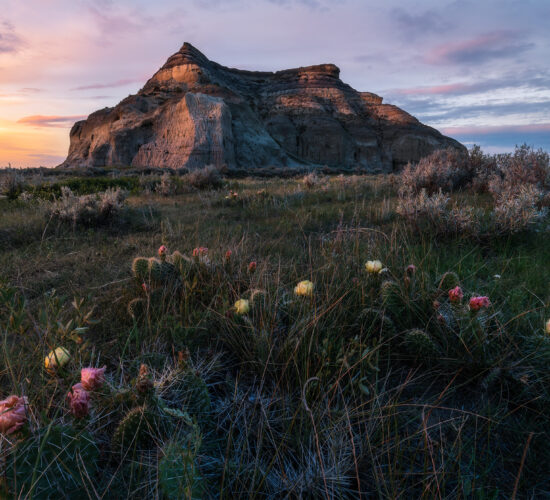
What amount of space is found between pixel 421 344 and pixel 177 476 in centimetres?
117

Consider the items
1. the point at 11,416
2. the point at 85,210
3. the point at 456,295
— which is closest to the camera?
the point at 11,416

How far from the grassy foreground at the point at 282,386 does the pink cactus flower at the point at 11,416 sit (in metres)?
0.05

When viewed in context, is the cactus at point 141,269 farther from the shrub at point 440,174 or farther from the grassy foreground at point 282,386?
the shrub at point 440,174

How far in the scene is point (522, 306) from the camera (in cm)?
197

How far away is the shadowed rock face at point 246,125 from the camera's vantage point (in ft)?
103

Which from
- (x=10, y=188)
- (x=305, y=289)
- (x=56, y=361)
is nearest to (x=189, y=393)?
(x=56, y=361)

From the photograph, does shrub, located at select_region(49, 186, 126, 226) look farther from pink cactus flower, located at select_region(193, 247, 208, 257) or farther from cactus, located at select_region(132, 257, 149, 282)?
pink cactus flower, located at select_region(193, 247, 208, 257)

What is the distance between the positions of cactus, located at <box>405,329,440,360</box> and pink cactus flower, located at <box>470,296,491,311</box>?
24 cm

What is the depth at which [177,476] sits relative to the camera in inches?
37.1

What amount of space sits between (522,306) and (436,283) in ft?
1.55

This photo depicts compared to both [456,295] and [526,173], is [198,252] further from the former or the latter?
[526,173]

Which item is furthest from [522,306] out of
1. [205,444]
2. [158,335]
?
[158,335]

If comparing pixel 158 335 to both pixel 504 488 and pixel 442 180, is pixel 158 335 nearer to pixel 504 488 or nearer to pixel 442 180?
pixel 504 488

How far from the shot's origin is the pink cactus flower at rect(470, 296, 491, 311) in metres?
1.54
